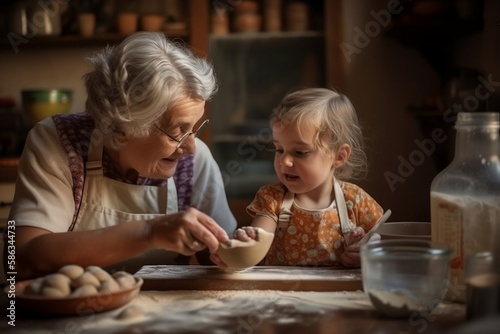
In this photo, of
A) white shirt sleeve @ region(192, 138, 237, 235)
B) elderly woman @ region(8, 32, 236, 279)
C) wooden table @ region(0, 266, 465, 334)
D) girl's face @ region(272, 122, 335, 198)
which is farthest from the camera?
white shirt sleeve @ region(192, 138, 237, 235)

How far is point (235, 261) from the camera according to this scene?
125 centimetres

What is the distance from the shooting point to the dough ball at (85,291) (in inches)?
41.0

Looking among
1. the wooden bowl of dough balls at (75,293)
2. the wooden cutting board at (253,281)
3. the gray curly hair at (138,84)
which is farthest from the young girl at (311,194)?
the wooden bowl of dough balls at (75,293)

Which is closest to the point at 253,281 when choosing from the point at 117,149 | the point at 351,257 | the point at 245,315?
the point at 245,315

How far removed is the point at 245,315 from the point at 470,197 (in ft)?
1.43

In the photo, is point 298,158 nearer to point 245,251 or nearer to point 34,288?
point 245,251

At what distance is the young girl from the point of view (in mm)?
1669

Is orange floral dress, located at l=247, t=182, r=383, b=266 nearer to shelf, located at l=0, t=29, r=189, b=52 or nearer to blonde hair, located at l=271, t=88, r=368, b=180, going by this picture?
blonde hair, located at l=271, t=88, r=368, b=180

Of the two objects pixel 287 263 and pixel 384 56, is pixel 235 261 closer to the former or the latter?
pixel 287 263

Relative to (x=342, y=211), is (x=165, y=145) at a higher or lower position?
higher

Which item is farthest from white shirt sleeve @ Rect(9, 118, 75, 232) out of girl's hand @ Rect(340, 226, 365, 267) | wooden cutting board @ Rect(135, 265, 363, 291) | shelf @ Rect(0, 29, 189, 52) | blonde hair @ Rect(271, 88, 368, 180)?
shelf @ Rect(0, 29, 189, 52)

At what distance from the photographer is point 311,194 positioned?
5.77ft

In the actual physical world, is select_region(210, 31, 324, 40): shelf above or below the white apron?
above

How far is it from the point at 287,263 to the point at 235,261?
18.3 inches
